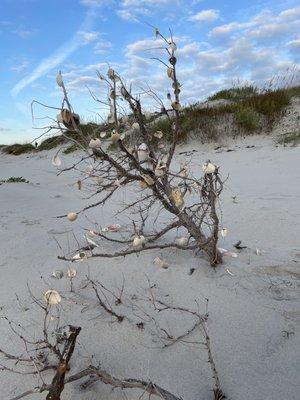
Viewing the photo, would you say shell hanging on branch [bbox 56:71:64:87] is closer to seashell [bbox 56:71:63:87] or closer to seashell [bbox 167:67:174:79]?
seashell [bbox 56:71:63:87]

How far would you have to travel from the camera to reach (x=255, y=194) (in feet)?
15.1

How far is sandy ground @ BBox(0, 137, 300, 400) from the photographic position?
1.41 meters

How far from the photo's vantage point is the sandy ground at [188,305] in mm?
1413

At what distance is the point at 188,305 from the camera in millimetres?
1849

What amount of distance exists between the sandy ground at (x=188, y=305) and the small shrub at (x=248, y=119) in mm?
4847

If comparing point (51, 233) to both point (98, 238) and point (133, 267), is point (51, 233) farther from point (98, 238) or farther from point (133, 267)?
point (133, 267)

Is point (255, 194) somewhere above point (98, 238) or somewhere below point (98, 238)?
below

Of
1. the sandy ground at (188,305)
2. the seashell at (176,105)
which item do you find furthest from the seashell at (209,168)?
the sandy ground at (188,305)

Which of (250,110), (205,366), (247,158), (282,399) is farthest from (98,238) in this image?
(250,110)

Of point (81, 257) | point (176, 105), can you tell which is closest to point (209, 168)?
point (176, 105)

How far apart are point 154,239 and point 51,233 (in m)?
0.91

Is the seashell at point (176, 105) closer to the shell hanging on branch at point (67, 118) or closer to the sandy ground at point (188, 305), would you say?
the shell hanging on branch at point (67, 118)

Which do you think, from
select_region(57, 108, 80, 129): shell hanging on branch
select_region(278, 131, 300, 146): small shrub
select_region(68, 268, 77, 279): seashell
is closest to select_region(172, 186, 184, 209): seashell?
select_region(57, 108, 80, 129): shell hanging on branch

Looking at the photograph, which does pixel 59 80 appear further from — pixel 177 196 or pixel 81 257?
pixel 81 257
